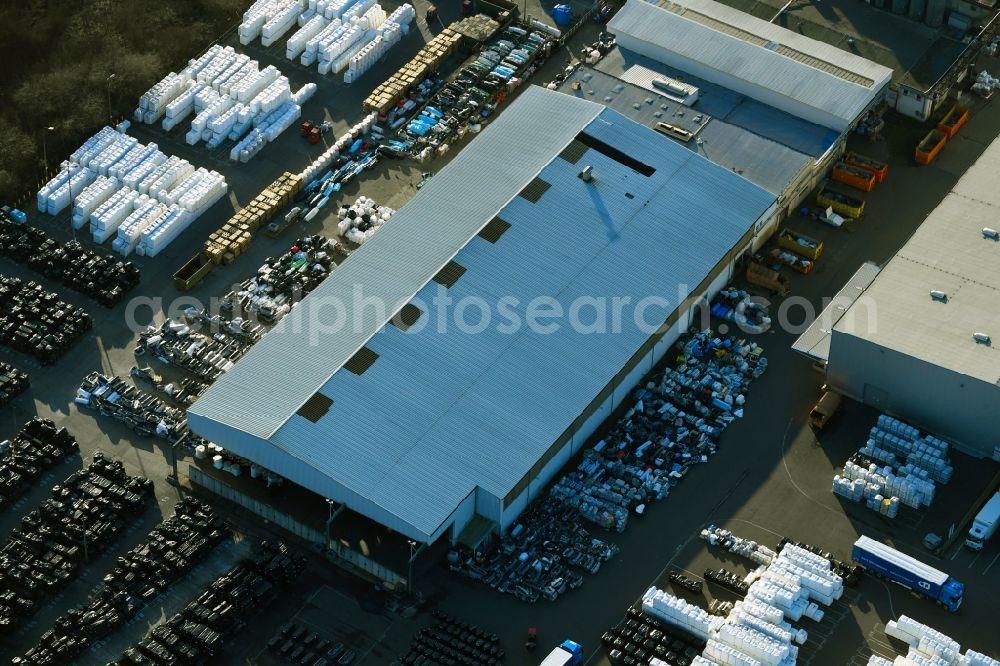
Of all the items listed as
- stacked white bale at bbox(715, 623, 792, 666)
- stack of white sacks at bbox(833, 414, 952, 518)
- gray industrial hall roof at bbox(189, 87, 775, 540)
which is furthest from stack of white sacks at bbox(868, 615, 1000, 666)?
gray industrial hall roof at bbox(189, 87, 775, 540)

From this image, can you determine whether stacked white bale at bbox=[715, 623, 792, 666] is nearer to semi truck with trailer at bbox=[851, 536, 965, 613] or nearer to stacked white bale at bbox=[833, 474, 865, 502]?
semi truck with trailer at bbox=[851, 536, 965, 613]

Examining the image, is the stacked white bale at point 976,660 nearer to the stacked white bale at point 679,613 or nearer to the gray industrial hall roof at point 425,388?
the stacked white bale at point 679,613

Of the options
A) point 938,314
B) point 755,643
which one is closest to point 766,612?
point 755,643

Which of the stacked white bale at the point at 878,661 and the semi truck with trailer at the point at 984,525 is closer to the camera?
the stacked white bale at the point at 878,661

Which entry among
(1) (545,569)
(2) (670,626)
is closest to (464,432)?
(1) (545,569)

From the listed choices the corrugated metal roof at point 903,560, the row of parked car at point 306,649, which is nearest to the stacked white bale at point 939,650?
the corrugated metal roof at point 903,560

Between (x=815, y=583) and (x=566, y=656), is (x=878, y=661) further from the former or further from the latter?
(x=566, y=656)

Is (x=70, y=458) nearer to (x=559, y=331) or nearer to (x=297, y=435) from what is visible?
(x=297, y=435)

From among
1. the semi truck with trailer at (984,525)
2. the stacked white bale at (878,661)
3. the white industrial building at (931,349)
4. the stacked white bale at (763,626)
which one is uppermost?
the white industrial building at (931,349)
